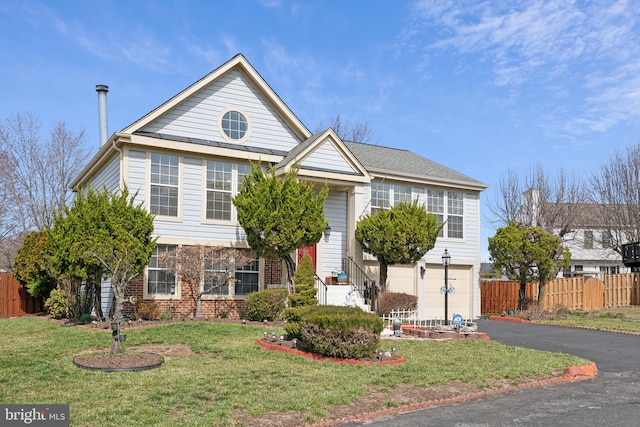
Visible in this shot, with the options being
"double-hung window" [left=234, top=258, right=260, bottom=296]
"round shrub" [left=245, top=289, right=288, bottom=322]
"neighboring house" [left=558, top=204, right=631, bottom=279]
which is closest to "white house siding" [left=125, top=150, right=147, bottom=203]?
"double-hung window" [left=234, top=258, right=260, bottom=296]

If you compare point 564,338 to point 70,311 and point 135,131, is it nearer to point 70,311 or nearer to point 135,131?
point 135,131

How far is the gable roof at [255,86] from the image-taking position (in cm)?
1725

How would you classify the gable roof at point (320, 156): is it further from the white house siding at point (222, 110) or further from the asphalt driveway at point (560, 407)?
the asphalt driveway at point (560, 407)

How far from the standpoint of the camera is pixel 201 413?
7.11 m

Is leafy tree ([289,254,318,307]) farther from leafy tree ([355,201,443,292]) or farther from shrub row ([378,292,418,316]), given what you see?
leafy tree ([355,201,443,292])

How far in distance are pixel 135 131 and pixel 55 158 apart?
1886 cm

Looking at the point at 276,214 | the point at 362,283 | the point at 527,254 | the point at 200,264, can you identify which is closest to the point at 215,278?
the point at 200,264

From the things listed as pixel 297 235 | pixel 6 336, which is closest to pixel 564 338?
pixel 297 235

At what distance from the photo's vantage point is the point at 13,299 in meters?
21.9

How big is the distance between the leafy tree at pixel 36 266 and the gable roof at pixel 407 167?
36.8 feet

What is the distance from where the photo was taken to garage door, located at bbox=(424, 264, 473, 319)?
22109 mm

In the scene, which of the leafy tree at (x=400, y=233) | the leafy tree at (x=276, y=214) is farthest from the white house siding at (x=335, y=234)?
the leafy tree at (x=276, y=214)

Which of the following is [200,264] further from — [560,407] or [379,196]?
[560,407]

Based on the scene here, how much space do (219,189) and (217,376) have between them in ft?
32.4
